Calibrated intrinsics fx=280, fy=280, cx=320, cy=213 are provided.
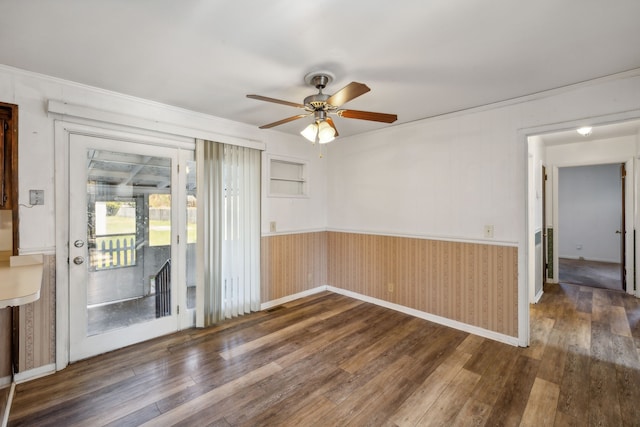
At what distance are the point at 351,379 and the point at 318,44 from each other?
2522 mm

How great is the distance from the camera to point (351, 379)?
Answer: 7.47ft

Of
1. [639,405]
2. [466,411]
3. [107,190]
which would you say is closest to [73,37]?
[107,190]

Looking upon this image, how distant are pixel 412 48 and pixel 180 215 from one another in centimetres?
273

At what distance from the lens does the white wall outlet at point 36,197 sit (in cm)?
229

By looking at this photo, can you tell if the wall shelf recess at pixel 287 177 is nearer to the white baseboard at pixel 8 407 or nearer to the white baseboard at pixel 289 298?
the white baseboard at pixel 289 298

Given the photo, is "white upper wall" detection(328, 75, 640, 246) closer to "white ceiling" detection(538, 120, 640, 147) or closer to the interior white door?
"white ceiling" detection(538, 120, 640, 147)

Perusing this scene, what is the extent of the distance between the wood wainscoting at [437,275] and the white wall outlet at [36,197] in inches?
135

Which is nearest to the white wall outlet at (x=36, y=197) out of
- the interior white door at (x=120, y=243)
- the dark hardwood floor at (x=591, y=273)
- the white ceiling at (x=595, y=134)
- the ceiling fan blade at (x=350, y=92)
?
the interior white door at (x=120, y=243)

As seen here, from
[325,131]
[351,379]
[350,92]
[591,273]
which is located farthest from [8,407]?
[591,273]

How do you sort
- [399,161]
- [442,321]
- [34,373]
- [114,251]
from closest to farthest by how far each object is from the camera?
[34,373], [114,251], [442,321], [399,161]

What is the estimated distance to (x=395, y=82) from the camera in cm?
243

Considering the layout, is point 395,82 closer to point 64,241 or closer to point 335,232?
point 335,232

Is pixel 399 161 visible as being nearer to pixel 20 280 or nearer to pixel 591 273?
pixel 20 280

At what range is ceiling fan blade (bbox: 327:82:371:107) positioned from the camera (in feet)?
5.70
